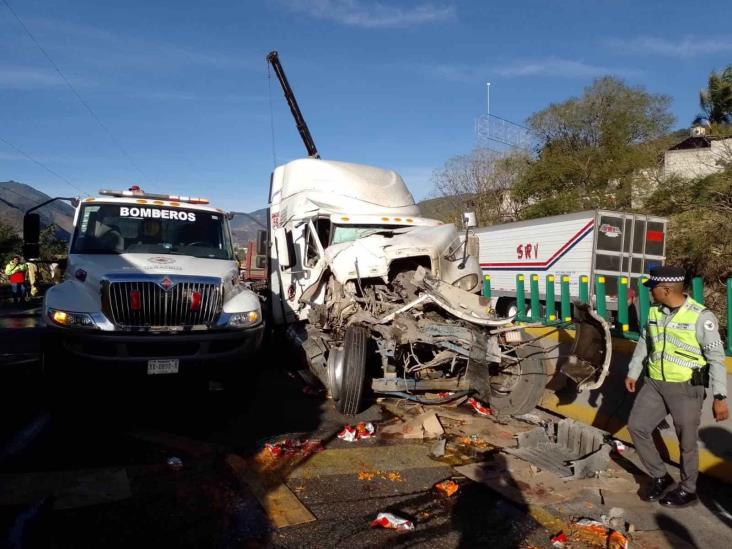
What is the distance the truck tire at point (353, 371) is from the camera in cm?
595

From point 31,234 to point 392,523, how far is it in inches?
231

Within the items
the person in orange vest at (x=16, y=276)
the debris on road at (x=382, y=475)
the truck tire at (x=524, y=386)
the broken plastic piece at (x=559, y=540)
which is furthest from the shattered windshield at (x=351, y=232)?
the person in orange vest at (x=16, y=276)

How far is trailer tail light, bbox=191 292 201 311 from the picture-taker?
19.4 ft

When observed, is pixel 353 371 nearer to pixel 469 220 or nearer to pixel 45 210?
pixel 469 220

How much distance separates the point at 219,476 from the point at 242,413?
183 centimetres

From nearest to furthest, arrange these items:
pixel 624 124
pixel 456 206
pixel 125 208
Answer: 1. pixel 125 208
2. pixel 624 124
3. pixel 456 206

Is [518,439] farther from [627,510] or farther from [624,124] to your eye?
[624,124]

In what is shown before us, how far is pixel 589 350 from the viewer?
5.34 meters

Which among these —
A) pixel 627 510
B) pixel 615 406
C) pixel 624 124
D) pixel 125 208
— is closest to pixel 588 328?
pixel 615 406

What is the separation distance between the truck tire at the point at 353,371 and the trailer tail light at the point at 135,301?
2168 millimetres

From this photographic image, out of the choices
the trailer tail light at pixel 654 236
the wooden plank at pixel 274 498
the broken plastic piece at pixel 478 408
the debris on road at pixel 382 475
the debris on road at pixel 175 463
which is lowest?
the debris on road at pixel 382 475

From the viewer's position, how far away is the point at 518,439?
537 cm

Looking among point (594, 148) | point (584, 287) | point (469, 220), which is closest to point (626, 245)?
point (584, 287)

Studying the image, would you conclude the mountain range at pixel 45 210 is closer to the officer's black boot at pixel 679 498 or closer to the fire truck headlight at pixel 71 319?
the fire truck headlight at pixel 71 319
